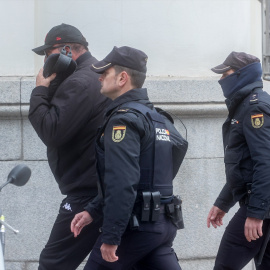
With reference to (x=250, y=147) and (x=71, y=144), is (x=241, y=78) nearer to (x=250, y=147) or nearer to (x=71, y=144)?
(x=250, y=147)

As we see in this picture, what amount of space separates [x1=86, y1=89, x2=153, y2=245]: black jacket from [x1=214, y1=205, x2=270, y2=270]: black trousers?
3.49 ft

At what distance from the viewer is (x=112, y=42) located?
6.39 metres

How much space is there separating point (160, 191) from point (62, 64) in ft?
3.76

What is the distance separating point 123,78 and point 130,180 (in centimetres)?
68

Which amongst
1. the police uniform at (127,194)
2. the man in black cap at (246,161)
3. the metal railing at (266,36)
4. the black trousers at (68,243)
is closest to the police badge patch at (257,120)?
the man in black cap at (246,161)

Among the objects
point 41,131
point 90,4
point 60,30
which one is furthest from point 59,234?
point 90,4

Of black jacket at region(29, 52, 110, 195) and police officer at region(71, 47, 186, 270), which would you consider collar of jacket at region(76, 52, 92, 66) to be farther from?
police officer at region(71, 47, 186, 270)

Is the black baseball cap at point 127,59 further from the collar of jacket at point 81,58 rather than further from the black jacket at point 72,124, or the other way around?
the collar of jacket at point 81,58

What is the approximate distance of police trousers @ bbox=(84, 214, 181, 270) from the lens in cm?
387

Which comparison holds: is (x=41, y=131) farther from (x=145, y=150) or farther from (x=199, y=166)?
(x=199, y=166)

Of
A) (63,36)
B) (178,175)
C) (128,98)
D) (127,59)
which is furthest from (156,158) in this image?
(178,175)

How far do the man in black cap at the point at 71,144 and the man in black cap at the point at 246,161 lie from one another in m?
0.84

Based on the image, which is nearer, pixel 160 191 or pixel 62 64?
pixel 160 191

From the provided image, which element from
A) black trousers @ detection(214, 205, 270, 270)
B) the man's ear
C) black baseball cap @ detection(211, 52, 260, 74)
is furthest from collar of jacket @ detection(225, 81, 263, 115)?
the man's ear
